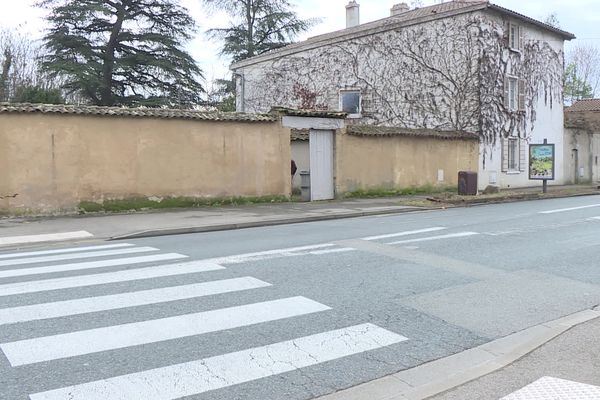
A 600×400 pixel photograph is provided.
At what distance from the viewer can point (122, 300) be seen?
19.5 feet

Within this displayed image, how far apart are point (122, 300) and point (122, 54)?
29.9 m

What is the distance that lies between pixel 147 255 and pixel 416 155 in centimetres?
1586

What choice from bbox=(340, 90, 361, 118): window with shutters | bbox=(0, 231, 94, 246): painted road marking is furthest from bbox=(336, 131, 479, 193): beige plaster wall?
bbox=(0, 231, 94, 246): painted road marking

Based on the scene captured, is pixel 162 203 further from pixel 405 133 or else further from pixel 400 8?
pixel 400 8

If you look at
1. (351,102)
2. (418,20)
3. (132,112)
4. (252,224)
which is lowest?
(252,224)

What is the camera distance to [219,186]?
17.2 metres

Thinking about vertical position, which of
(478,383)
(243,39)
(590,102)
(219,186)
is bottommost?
(478,383)

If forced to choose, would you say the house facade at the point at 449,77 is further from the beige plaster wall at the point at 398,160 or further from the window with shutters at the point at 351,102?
the beige plaster wall at the point at 398,160

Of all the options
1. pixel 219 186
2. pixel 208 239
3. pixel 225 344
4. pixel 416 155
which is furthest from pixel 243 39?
pixel 225 344

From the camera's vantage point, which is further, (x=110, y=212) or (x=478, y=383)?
(x=110, y=212)

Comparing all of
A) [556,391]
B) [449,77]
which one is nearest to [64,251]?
[556,391]

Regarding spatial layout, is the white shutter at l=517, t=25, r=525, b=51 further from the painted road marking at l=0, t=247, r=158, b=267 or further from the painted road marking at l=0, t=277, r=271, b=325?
the painted road marking at l=0, t=277, r=271, b=325

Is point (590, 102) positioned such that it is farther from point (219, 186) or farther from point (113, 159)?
point (113, 159)

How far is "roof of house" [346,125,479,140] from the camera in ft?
67.1
